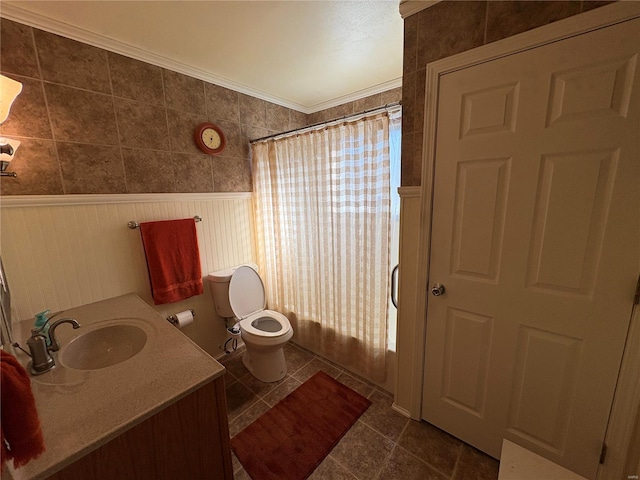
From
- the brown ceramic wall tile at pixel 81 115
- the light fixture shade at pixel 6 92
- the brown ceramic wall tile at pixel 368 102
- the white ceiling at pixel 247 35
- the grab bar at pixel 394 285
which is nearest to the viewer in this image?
the light fixture shade at pixel 6 92

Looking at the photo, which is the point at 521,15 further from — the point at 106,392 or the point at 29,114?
the point at 29,114

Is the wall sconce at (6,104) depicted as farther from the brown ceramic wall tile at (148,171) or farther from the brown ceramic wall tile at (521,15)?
the brown ceramic wall tile at (521,15)

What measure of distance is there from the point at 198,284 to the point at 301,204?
104cm

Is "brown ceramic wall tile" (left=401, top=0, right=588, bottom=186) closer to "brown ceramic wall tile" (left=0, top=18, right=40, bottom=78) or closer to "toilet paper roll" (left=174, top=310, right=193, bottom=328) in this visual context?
"toilet paper roll" (left=174, top=310, right=193, bottom=328)

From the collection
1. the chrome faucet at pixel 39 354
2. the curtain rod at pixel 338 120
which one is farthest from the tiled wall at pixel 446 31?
the chrome faucet at pixel 39 354

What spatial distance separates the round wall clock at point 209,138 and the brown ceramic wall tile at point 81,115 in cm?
51

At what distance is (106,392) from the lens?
867mm

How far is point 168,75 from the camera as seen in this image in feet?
5.85

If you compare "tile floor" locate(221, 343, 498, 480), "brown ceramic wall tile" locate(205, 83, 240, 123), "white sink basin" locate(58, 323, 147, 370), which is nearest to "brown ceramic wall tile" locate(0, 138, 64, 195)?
"white sink basin" locate(58, 323, 147, 370)

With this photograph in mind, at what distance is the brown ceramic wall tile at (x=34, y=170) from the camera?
1.31 metres

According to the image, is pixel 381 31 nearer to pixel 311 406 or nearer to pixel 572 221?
pixel 572 221

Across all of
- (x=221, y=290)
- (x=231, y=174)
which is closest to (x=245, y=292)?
(x=221, y=290)

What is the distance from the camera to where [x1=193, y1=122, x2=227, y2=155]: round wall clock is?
6.37 feet

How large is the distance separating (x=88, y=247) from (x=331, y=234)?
1573 millimetres
